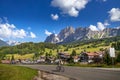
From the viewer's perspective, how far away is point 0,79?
81.7 ft

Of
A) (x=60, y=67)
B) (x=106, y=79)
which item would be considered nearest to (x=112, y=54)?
(x=60, y=67)

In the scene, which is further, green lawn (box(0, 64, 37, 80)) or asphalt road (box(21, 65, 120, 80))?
green lawn (box(0, 64, 37, 80))

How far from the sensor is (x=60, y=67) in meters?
40.2

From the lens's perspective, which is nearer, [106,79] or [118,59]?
[106,79]

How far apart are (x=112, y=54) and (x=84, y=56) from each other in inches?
6091

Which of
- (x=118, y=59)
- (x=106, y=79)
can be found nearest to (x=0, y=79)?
(x=106, y=79)

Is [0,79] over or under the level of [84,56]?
under

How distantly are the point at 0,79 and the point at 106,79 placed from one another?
10121mm

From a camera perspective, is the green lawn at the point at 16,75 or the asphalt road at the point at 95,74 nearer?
the asphalt road at the point at 95,74

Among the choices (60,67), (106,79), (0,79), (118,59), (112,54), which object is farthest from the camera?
(118,59)

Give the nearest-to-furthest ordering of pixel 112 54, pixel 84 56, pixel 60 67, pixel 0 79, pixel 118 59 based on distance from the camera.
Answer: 1. pixel 0 79
2. pixel 60 67
3. pixel 112 54
4. pixel 118 59
5. pixel 84 56

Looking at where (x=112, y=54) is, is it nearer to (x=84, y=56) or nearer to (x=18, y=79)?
(x=18, y=79)

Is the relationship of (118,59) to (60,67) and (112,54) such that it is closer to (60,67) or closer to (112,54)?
(112,54)

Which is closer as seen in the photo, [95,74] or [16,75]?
[16,75]
